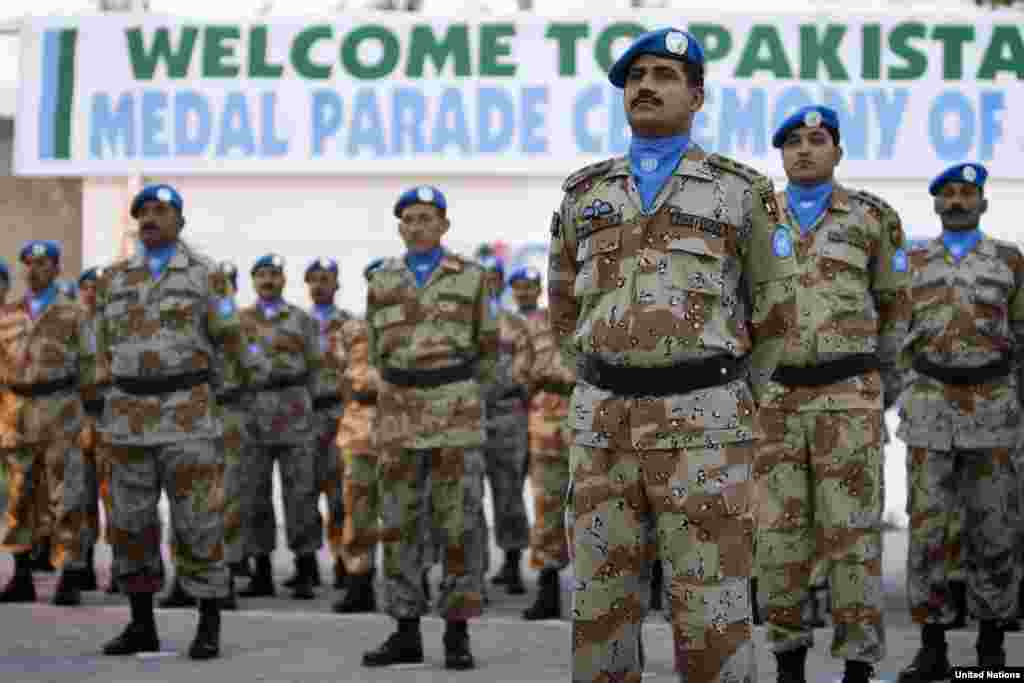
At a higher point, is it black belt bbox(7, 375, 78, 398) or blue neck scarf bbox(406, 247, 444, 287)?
blue neck scarf bbox(406, 247, 444, 287)

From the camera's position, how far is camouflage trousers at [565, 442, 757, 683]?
190 inches

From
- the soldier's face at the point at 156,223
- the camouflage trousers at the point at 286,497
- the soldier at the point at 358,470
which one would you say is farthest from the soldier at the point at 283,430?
the soldier's face at the point at 156,223

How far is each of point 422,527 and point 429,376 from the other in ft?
2.38

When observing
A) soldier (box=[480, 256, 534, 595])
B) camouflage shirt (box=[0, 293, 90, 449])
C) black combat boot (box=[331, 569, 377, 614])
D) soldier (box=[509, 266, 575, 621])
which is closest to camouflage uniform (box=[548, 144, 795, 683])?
soldier (box=[509, 266, 575, 621])

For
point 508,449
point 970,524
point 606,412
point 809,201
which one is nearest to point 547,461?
point 508,449

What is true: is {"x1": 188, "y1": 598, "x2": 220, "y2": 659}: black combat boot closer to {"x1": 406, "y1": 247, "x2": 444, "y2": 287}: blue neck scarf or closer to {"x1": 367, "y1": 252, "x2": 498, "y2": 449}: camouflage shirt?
{"x1": 367, "y1": 252, "x2": 498, "y2": 449}: camouflage shirt

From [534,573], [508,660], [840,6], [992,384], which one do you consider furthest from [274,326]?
[840,6]

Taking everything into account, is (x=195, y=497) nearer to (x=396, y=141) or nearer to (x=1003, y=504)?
(x=1003, y=504)

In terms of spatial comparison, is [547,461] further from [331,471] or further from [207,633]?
[207,633]

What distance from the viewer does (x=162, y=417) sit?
8281 millimetres

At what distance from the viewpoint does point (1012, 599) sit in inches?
313

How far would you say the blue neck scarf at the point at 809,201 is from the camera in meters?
7.07

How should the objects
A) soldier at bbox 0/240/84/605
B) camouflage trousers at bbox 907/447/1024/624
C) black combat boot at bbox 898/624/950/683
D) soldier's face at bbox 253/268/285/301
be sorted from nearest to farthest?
black combat boot at bbox 898/624/950/683 → camouflage trousers at bbox 907/447/1024/624 → soldier at bbox 0/240/84/605 → soldier's face at bbox 253/268/285/301

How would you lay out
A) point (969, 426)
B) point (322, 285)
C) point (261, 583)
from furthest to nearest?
point (322, 285)
point (261, 583)
point (969, 426)
